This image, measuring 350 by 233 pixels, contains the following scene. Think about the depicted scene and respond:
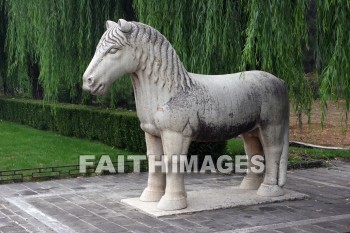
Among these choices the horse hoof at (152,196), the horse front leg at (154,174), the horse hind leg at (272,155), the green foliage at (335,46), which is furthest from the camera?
the horse hind leg at (272,155)

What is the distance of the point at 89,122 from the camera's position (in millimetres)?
13836

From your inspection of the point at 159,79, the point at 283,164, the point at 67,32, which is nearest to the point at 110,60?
the point at 159,79

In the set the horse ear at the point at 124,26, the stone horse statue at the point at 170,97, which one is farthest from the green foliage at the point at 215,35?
the horse ear at the point at 124,26

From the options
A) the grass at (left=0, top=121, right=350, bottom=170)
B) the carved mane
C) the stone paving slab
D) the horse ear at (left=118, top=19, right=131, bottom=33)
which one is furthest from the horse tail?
the grass at (left=0, top=121, right=350, bottom=170)

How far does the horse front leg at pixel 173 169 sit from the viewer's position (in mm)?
6578

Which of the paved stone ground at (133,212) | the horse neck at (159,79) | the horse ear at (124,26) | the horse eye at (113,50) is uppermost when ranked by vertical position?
the horse ear at (124,26)

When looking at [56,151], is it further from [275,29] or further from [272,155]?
[275,29]

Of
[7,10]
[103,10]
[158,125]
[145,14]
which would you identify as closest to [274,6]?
[158,125]

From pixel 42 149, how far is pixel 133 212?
6.24m

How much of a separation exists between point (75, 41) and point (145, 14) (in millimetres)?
2658

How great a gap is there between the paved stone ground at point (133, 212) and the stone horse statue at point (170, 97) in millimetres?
501

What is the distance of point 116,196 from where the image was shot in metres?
7.72

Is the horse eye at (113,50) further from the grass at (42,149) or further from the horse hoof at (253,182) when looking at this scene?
the grass at (42,149)

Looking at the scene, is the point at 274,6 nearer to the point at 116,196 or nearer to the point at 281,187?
the point at 281,187
